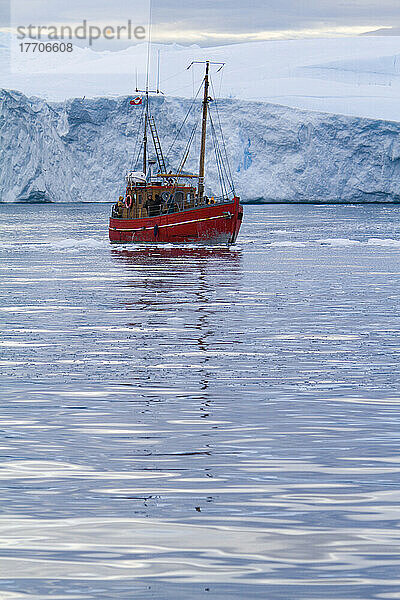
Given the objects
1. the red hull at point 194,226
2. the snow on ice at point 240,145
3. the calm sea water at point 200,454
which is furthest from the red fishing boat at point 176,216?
the snow on ice at point 240,145

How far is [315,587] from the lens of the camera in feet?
18.2

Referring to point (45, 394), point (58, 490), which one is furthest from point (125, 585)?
point (45, 394)

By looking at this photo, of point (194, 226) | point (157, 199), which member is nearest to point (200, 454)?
point (194, 226)

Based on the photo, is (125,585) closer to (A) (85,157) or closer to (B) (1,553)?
(B) (1,553)

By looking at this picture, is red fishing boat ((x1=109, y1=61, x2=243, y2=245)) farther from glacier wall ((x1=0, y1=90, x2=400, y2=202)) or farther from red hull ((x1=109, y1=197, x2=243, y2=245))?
glacier wall ((x1=0, y1=90, x2=400, y2=202))

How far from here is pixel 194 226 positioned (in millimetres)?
52844

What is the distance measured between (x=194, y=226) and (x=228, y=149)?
71.5 meters

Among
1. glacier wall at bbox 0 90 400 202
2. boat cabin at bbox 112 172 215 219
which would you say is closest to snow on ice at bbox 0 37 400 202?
glacier wall at bbox 0 90 400 202

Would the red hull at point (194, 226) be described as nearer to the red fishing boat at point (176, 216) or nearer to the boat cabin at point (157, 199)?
the red fishing boat at point (176, 216)

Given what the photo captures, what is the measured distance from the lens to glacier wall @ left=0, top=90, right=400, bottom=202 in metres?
124

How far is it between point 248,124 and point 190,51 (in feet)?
146

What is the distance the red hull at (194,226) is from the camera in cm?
5250

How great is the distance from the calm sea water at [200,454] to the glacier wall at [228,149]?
104524 mm

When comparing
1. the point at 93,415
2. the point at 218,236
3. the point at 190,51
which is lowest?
the point at 218,236
